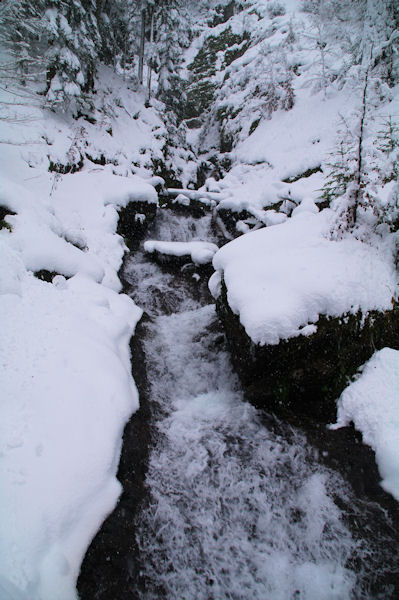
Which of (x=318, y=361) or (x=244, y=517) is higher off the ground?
(x=318, y=361)

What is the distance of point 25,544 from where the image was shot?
2.13 metres

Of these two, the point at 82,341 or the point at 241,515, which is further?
the point at 82,341

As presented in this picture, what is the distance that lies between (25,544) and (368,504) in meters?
3.57

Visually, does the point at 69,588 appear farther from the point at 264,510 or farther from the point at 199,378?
the point at 199,378

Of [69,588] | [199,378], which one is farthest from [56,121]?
[69,588]

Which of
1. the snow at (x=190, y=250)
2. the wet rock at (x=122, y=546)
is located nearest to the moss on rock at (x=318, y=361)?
the wet rock at (x=122, y=546)

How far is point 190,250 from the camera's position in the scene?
30.4 ft

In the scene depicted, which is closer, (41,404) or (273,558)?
(273,558)

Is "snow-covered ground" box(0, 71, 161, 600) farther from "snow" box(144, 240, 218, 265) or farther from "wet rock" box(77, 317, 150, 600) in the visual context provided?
"snow" box(144, 240, 218, 265)

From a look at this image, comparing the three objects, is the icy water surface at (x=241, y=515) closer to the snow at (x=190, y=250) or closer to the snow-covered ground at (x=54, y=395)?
the snow-covered ground at (x=54, y=395)

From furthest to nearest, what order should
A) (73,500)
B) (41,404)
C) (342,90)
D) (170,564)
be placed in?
(342,90), (41,404), (170,564), (73,500)

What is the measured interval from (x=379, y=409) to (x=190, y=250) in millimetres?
7035

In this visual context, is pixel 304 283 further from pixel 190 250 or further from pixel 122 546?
pixel 190 250

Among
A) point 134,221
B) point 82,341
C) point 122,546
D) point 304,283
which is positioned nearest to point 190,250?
point 134,221
